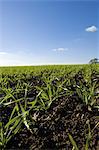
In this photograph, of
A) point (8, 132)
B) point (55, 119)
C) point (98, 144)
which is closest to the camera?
point (98, 144)

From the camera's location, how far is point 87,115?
2752 mm

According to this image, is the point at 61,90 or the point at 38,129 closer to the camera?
the point at 38,129

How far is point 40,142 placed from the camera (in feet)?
7.68

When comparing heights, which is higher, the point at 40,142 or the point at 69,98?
the point at 69,98

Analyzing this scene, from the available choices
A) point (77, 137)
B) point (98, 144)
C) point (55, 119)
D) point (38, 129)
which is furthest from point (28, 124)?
point (98, 144)

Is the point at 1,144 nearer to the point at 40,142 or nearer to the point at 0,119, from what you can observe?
the point at 40,142

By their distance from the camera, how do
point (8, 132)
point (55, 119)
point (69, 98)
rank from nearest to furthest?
point (8, 132), point (55, 119), point (69, 98)

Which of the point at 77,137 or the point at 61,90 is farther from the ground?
the point at 61,90

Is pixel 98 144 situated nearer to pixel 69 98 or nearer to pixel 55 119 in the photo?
pixel 55 119

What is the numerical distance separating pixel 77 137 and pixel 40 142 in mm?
323

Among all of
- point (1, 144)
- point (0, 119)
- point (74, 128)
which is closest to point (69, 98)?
point (74, 128)

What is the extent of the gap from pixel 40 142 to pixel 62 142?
7.6 inches

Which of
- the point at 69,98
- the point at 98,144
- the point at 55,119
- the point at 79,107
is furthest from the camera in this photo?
the point at 69,98

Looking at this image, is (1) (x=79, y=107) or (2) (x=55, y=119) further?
(1) (x=79, y=107)
